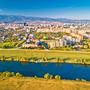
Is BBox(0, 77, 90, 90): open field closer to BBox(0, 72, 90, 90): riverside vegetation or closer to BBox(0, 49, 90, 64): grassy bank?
BBox(0, 72, 90, 90): riverside vegetation

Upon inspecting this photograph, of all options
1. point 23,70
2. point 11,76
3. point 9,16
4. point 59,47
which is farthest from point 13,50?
point 9,16

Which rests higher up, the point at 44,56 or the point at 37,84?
the point at 37,84

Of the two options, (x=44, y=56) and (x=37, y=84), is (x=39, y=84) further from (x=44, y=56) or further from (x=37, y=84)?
(x=44, y=56)

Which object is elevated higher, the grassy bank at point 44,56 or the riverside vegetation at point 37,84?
the riverside vegetation at point 37,84

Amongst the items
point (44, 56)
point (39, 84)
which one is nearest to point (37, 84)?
point (39, 84)

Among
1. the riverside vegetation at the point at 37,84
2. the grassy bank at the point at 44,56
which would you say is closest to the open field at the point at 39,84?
the riverside vegetation at the point at 37,84

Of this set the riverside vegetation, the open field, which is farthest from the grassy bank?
the open field

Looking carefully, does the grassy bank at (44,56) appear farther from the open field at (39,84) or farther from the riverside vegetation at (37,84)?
the open field at (39,84)
